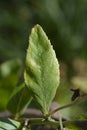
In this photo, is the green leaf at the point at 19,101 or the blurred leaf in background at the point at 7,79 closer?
the green leaf at the point at 19,101

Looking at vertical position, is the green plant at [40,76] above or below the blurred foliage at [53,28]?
below

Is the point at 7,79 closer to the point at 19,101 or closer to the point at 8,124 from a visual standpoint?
the point at 19,101

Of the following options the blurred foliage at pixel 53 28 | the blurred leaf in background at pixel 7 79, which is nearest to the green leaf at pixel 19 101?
the blurred leaf in background at pixel 7 79

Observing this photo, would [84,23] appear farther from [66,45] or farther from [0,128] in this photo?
[0,128]

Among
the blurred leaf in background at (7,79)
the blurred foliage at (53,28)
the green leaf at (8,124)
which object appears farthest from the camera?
the blurred foliage at (53,28)

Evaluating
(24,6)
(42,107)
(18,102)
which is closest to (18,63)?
(18,102)

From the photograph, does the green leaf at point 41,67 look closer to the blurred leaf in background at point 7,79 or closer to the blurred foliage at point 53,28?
the blurred leaf in background at point 7,79

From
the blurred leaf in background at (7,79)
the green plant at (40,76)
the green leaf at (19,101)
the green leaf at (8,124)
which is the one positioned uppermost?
the blurred leaf in background at (7,79)

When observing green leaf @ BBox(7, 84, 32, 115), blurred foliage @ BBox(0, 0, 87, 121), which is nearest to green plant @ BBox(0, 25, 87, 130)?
green leaf @ BBox(7, 84, 32, 115)
